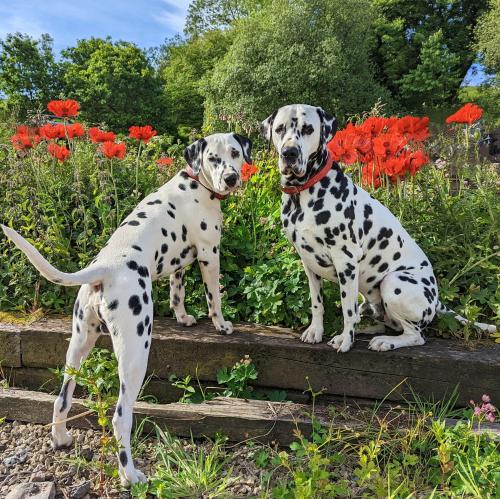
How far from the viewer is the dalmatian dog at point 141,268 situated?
8.50ft

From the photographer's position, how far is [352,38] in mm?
31688

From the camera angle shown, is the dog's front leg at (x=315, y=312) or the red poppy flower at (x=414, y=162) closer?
the dog's front leg at (x=315, y=312)

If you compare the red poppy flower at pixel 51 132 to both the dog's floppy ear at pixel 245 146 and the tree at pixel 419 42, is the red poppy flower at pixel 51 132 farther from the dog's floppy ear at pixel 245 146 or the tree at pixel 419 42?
the tree at pixel 419 42

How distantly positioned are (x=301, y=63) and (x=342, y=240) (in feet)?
95.6

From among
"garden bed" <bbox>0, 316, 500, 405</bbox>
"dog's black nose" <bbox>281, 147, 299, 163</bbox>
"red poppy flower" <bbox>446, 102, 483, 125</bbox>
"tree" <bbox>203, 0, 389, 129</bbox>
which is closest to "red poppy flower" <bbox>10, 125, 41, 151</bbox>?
"garden bed" <bbox>0, 316, 500, 405</bbox>

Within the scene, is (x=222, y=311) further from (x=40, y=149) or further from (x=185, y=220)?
(x=40, y=149)

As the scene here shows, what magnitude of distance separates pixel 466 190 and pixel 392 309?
6.92 ft

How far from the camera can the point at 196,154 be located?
10.9 feet

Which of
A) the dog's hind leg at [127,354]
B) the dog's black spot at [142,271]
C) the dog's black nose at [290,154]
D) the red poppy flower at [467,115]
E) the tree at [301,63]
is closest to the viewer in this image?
the dog's hind leg at [127,354]

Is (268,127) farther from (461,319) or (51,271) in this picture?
(461,319)

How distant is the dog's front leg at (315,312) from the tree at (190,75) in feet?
122

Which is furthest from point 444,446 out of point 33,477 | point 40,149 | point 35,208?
point 40,149

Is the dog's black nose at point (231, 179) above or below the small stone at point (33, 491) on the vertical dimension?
above

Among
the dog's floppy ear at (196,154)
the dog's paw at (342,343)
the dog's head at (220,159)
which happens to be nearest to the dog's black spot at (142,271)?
the dog's head at (220,159)
